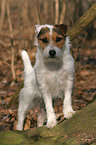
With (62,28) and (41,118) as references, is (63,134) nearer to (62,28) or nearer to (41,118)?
(62,28)

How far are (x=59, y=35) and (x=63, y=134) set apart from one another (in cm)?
145

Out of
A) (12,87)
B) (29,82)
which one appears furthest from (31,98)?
(12,87)

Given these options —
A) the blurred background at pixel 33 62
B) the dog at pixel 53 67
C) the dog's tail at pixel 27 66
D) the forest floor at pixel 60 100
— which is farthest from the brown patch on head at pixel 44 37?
the forest floor at pixel 60 100

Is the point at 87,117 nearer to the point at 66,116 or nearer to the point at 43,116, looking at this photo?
the point at 66,116

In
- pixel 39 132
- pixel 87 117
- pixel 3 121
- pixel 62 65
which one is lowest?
pixel 3 121

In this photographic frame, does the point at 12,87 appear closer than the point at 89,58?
Yes

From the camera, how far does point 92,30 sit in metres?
12.7

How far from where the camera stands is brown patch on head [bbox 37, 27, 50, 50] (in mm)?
3225

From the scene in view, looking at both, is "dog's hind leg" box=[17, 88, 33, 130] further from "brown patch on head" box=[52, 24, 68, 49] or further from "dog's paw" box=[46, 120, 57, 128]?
"brown patch on head" box=[52, 24, 68, 49]

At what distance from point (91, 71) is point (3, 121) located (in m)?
4.76

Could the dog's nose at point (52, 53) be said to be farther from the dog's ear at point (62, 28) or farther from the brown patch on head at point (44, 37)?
the dog's ear at point (62, 28)

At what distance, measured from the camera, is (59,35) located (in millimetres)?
3270

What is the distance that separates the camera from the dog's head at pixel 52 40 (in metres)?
3.16

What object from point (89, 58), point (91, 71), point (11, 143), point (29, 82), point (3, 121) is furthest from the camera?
point (89, 58)
